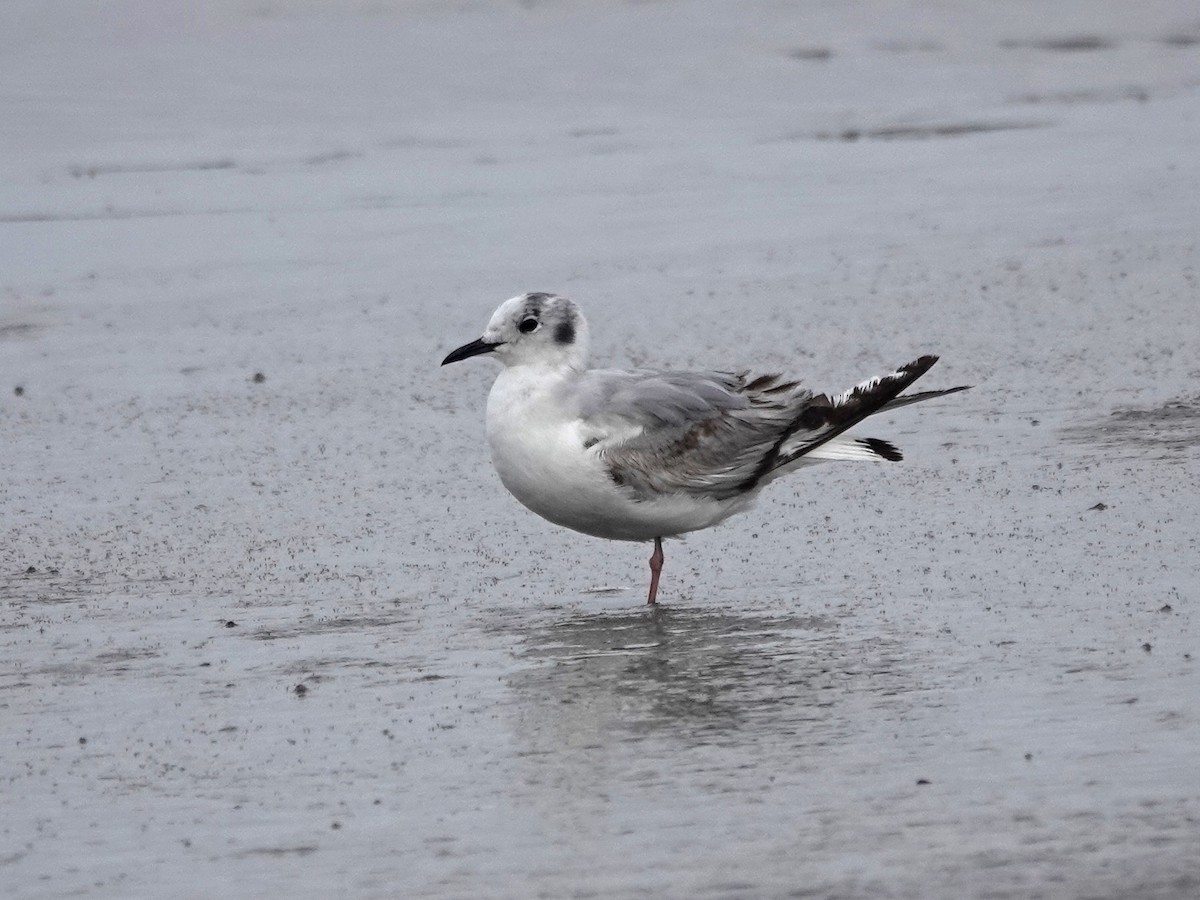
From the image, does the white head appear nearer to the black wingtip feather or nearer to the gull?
the gull

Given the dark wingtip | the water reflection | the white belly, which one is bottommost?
the water reflection

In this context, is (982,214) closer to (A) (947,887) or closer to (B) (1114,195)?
(B) (1114,195)

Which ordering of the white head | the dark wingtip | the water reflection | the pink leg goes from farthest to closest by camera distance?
the dark wingtip
the white head
the pink leg
the water reflection

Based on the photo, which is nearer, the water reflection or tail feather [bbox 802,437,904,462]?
the water reflection

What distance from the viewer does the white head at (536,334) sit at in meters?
6.42

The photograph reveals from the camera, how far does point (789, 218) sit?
1117 centimetres

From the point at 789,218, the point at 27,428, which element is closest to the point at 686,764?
the point at 27,428

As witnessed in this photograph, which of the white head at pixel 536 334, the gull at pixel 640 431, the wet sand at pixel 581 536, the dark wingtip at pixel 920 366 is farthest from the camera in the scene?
the dark wingtip at pixel 920 366

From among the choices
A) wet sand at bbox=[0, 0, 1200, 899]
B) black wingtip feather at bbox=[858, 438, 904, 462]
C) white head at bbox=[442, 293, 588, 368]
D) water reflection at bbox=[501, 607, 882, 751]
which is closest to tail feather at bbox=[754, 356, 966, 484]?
black wingtip feather at bbox=[858, 438, 904, 462]

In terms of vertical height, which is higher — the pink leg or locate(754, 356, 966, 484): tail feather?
locate(754, 356, 966, 484): tail feather

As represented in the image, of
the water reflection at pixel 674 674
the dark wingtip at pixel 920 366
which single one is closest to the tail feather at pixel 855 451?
the dark wingtip at pixel 920 366

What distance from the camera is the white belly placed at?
6.05 metres

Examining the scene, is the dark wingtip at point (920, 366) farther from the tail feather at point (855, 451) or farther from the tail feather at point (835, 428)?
the tail feather at point (855, 451)

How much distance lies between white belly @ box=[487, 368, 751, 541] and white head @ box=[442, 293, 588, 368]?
0.15m
